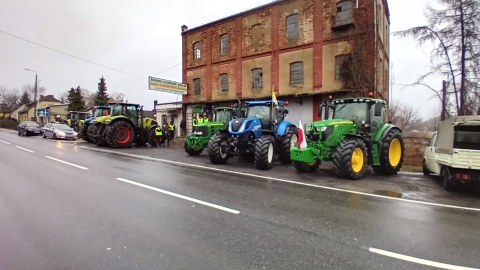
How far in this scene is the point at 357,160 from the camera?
9.31 meters

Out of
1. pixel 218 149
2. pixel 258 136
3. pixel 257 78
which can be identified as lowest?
pixel 218 149

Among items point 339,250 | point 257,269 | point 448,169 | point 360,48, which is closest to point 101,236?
point 257,269

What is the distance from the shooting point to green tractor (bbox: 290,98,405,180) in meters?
9.02

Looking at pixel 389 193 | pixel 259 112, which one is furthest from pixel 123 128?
pixel 389 193

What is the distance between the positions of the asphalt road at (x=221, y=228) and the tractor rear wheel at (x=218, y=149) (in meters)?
3.96

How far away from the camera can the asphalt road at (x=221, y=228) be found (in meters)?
3.58

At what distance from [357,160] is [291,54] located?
14.0 m

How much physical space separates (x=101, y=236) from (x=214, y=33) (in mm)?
25051

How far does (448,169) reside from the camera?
7.90 metres

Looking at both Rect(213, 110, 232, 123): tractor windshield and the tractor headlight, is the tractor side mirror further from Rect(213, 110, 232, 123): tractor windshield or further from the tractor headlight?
Rect(213, 110, 232, 123): tractor windshield

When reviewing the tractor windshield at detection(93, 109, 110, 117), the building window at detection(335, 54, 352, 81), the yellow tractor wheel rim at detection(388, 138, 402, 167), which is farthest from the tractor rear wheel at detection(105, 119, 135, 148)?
the yellow tractor wheel rim at detection(388, 138, 402, 167)

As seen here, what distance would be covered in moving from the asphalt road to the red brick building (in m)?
9.57

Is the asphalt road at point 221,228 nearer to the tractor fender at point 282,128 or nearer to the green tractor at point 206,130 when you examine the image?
the tractor fender at point 282,128

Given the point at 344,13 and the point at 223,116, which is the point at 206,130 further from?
the point at 344,13
